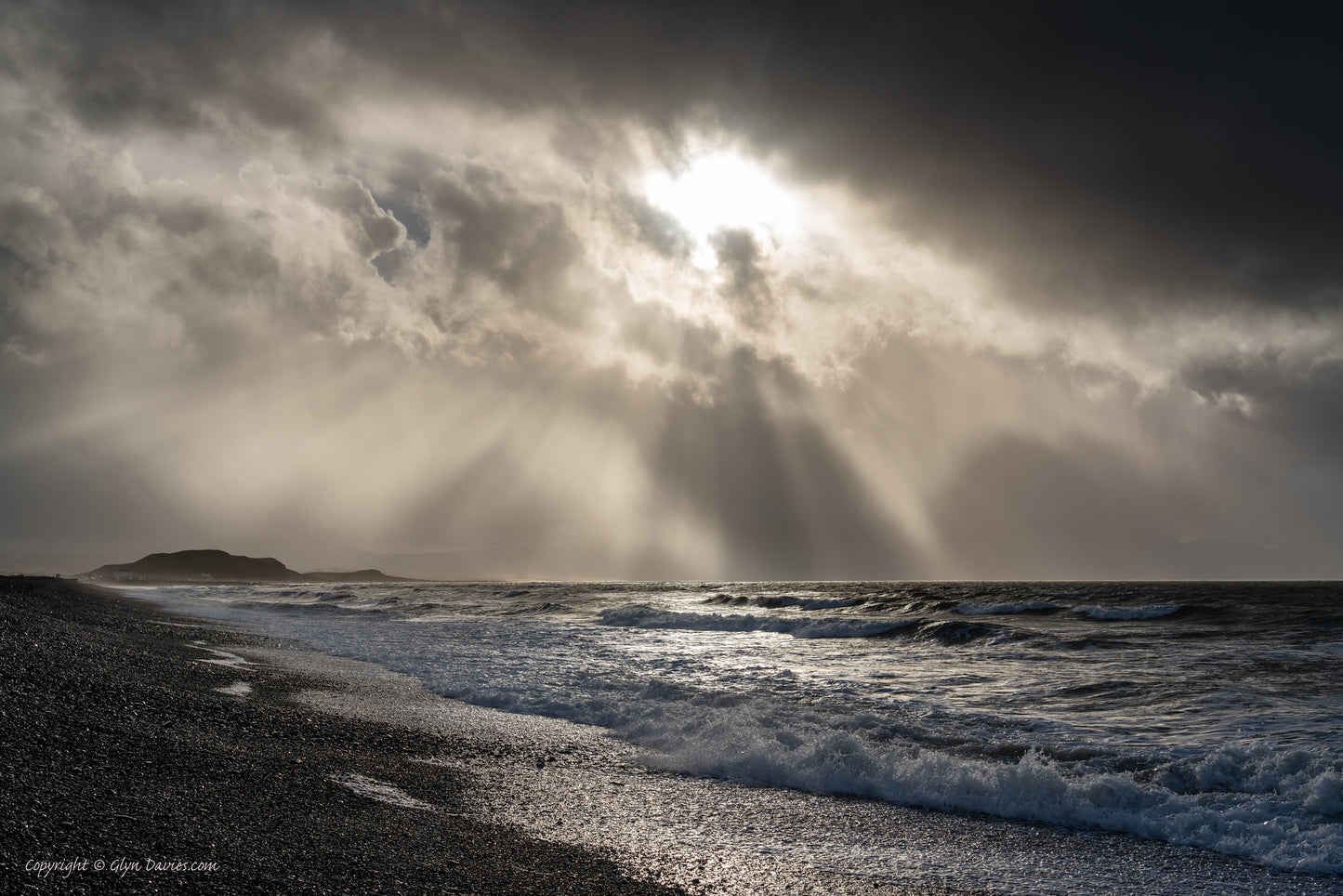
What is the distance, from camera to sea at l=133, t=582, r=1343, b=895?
6.24 metres

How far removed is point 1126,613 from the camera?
34875 millimetres

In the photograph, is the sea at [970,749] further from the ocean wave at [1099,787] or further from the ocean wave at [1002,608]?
the ocean wave at [1002,608]

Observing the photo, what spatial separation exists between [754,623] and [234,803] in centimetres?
3082

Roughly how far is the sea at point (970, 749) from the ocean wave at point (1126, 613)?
33.3 feet

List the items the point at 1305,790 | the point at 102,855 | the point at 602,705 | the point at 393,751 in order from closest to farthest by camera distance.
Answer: the point at 102,855 < the point at 1305,790 < the point at 393,751 < the point at 602,705

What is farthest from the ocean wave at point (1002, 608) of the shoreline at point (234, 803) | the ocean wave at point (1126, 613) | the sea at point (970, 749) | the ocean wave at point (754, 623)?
the shoreline at point (234, 803)

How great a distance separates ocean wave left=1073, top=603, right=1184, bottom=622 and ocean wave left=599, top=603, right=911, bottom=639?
1117 cm

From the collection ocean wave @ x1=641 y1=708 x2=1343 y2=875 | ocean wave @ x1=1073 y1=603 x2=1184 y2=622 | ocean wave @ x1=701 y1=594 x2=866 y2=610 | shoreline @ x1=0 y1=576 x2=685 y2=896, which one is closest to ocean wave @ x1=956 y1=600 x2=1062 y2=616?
ocean wave @ x1=1073 y1=603 x2=1184 y2=622

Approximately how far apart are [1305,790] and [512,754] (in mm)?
9585

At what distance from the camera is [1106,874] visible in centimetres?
593

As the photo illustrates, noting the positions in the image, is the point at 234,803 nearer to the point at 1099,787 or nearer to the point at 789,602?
the point at 1099,787

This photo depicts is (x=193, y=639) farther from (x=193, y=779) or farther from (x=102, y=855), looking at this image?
(x=102, y=855)

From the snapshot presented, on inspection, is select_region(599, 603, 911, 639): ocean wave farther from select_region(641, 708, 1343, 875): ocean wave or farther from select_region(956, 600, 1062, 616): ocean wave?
select_region(641, 708, 1343, 875): ocean wave

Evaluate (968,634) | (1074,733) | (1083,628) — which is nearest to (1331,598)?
(1083,628)
